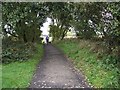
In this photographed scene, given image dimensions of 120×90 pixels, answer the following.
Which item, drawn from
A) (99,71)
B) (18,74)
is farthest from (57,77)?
(99,71)

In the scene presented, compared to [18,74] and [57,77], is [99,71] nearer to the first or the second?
[57,77]

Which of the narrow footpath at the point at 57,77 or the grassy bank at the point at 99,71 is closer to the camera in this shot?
the grassy bank at the point at 99,71

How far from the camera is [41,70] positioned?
49.8ft

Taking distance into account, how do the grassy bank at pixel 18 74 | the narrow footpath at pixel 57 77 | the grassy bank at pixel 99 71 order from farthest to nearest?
the narrow footpath at pixel 57 77, the grassy bank at pixel 99 71, the grassy bank at pixel 18 74

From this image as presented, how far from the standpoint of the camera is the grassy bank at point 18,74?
11.4 metres

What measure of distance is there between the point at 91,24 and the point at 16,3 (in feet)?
16.9

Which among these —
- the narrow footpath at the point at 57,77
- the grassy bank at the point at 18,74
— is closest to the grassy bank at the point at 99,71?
the narrow footpath at the point at 57,77

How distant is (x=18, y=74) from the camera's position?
13531 millimetres

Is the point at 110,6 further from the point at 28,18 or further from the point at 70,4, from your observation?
the point at 28,18

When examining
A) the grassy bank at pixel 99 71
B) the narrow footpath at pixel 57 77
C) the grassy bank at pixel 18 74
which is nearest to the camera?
the grassy bank at pixel 18 74

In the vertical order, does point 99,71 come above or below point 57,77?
above

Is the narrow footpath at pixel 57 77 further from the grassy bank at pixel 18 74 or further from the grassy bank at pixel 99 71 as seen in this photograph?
→ the grassy bank at pixel 99 71

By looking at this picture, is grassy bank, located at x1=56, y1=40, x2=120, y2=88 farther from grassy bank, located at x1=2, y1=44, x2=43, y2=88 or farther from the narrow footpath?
grassy bank, located at x1=2, y1=44, x2=43, y2=88

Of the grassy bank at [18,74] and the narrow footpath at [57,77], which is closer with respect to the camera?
the grassy bank at [18,74]
